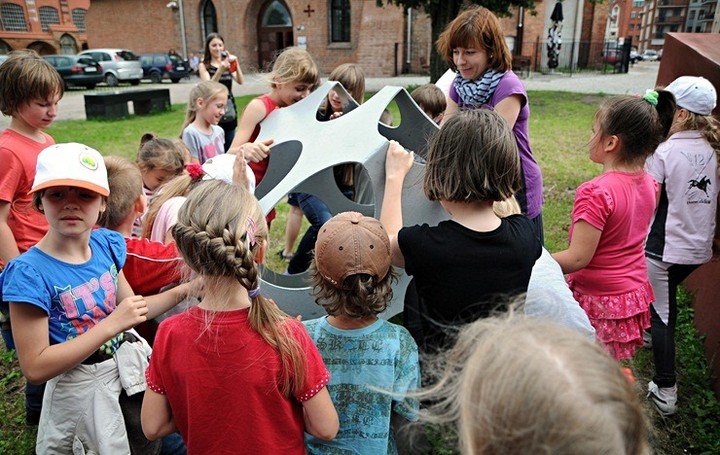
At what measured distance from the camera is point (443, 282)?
1.63m

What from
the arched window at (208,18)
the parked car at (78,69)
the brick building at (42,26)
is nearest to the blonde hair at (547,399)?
the parked car at (78,69)

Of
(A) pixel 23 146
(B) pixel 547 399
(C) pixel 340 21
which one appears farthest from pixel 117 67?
(B) pixel 547 399

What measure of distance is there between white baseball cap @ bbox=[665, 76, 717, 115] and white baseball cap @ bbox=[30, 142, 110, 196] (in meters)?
2.40

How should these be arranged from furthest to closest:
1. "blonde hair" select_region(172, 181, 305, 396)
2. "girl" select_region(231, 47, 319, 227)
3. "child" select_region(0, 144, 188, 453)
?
"girl" select_region(231, 47, 319, 227) → "child" select_region(0, 144, 188, 453) → "blonde hair" select_region(172, 181, 305, 396)

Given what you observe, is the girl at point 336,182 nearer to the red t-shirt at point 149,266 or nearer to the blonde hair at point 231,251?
the red t-shirt at point 149,266

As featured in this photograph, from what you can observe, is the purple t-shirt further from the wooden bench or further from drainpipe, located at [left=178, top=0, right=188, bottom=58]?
drainpipe, located at [left=178, top=0, right=188, bottom=58]

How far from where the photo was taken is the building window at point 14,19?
37041 mm

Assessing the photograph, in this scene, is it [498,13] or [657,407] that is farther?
[498,13]

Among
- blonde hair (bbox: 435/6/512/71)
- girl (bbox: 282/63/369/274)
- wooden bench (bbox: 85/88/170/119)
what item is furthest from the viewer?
wooden bench (bbox: 85/88/170/119)

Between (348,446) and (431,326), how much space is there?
1.65ft

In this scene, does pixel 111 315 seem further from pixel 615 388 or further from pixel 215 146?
pixel 215 146

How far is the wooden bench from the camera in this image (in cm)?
1184

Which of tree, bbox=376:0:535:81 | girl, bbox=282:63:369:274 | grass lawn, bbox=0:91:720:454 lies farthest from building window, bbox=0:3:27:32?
girl, bbox=282:63:369:274

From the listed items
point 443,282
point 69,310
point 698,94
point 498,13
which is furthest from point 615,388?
point 498,13
